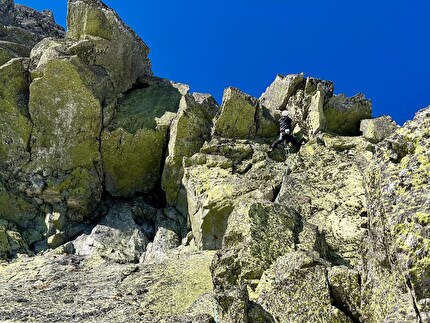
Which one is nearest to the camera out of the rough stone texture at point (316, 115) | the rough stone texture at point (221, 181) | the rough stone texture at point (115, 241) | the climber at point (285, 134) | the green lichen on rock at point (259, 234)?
the green lichen on rock at point (259, 234)

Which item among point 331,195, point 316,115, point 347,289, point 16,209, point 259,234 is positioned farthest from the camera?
point 16,209

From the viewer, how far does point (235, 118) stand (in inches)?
1768

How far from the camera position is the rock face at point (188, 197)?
1526cm

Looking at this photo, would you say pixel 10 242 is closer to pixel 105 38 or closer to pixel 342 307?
pixel 105 38

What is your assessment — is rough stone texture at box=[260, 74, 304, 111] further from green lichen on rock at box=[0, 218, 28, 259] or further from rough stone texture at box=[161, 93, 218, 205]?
green lichen on rock at box=[0, 218, 28, 259]

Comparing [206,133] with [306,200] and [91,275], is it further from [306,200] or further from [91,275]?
[91,275]

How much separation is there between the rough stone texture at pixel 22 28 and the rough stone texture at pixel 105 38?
24.1 ft

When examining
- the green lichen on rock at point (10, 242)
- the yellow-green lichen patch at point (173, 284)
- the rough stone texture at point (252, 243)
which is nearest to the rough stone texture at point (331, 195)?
the rough stone texture at point (252, 243)

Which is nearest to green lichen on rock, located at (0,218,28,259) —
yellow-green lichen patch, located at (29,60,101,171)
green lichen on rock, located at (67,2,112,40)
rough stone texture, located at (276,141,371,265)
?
yellow-green lichen patch, located at (29,60,101,171)

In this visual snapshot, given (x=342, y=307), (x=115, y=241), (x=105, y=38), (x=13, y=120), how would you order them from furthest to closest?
1. (x=105, y=38)
2. (x=13, y=120)
3. (x=115, y=241)
4. (x=342, y=307)

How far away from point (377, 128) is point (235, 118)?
42.8 ft

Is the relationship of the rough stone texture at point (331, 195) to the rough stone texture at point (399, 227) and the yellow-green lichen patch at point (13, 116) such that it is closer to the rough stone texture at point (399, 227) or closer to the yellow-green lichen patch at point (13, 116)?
the rough stone texture at point (399, 227)

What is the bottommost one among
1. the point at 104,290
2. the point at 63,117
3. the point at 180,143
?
the point at 104,290

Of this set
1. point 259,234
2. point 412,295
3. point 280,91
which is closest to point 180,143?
point 280,91
